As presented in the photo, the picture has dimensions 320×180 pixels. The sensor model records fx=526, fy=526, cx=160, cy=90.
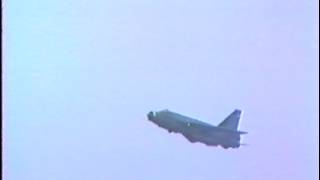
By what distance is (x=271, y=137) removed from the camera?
0.97 m

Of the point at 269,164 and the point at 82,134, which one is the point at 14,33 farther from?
the point at 269,164

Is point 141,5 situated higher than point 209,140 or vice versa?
point 141,5

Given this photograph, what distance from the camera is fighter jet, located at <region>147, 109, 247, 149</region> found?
0.98 m

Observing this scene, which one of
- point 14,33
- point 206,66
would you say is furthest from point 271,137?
point 14,33

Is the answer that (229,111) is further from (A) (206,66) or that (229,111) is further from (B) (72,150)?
(B) (72,150)

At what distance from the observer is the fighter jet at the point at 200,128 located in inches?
38.5

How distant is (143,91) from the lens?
3.23 feet

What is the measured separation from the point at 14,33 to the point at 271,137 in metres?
0.52

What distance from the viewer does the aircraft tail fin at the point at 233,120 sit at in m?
0.97

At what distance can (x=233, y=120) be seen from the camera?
3.19 feet

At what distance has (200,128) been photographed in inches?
38.9

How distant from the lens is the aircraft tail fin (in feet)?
3.18

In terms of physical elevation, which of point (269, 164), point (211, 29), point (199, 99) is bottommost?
point (269, 164)

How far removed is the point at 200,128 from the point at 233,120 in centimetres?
6
